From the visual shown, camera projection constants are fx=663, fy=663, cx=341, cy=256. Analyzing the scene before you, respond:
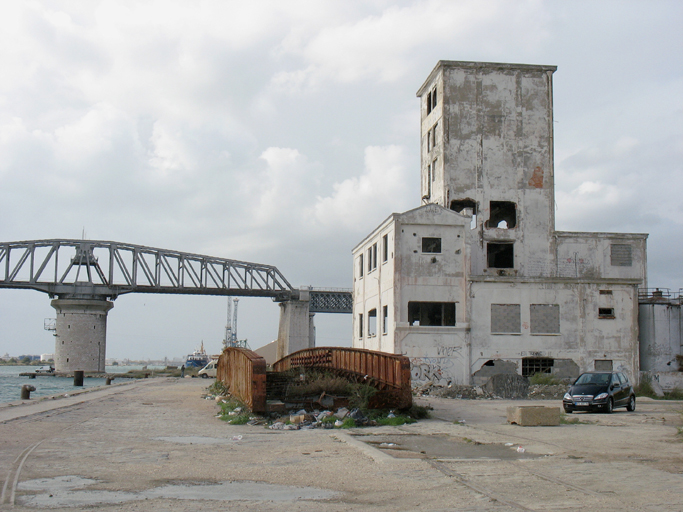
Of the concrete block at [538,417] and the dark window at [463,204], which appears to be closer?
the concrete block at [538,417]

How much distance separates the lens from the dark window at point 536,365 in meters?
35.8

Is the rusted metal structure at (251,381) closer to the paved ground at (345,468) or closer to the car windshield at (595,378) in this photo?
the paved ground at (345,468)

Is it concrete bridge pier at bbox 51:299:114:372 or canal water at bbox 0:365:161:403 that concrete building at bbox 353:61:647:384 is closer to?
canal water at bbox 0:365:161:403

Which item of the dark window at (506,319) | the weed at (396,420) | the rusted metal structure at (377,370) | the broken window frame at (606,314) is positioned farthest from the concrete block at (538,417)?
the broken window frame at (606,314)

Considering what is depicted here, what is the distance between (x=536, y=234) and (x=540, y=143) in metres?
6.12

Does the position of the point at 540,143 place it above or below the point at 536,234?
above

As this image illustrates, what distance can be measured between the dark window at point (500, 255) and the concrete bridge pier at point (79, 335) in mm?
63469

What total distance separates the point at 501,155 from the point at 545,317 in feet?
40.1

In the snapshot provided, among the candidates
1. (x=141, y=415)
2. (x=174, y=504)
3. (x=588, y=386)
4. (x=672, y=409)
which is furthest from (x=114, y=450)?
(x=672, y=409)

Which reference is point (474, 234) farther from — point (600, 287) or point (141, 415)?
point (141, 415)

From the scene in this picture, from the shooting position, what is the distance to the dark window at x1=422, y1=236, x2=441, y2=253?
121 ft

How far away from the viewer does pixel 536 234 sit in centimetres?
4300

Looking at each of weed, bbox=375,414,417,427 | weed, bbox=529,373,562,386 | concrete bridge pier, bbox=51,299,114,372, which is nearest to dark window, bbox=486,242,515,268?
weed, bbox=529,373,562,386

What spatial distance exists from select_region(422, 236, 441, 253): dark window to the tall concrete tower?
5.91 meters
